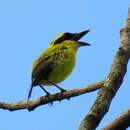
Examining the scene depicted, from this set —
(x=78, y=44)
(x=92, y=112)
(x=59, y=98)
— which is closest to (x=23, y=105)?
(x=59, y=98)

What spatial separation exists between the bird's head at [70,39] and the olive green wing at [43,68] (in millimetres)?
719

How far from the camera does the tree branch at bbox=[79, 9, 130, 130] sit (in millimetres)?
2537

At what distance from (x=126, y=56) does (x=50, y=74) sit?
2.08 m

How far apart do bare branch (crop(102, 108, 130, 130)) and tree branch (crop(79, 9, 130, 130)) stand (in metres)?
0.29

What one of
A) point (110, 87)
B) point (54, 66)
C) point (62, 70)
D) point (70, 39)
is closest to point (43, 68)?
point (54, 66)

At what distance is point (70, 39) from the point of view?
5.97 meters

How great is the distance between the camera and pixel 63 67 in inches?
199

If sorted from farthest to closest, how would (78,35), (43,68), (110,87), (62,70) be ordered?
(78,35)
(62,70)
(43,68)
(110,87)

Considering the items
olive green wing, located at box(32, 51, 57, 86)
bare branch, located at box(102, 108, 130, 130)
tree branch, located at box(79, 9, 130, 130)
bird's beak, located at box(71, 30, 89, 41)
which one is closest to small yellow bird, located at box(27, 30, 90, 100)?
olive green wing, located at box(32, 51, 57, 86)

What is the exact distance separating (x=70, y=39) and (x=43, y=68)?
1.29m

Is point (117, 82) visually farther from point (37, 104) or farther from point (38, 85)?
point (38, 85)

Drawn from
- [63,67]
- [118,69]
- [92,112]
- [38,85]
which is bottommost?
[38,85]

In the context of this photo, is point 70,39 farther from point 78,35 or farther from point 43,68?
point 43,68

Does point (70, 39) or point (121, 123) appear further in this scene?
point (70, 39)
